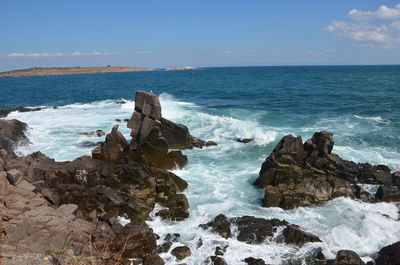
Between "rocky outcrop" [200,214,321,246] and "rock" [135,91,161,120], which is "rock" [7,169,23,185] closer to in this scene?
"rocky outcrop" [200,214,321,246]

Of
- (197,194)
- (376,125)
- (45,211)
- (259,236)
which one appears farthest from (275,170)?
(376,125)

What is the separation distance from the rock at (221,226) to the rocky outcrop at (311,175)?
2.98m

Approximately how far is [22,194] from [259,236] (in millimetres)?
10202

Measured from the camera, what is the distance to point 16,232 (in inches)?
520

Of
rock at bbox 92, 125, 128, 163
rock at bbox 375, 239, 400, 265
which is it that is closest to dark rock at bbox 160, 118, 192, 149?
rock at bbox 92, 125, 128, 163

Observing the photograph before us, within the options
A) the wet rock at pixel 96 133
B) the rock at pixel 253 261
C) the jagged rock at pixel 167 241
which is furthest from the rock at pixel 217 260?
the wet rock at pixel 96 133

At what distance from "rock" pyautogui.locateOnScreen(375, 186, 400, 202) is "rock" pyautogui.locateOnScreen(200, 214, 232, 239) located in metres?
8.31

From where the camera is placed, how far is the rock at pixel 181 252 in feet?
47.0

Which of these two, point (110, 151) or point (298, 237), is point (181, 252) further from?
point (110, 151)

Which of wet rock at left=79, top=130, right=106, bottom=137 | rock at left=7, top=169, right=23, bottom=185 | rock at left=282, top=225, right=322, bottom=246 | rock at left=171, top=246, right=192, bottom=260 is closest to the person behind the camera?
rock at left=171, top=246, right=192, bottom=260

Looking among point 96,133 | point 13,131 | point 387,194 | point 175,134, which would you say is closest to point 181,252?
point 387,194

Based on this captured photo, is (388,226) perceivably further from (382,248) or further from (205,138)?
(205,138)

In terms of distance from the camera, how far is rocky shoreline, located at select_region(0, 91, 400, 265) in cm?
1327

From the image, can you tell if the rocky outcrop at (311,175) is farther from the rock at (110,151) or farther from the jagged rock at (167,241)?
the rock at (110,151)
